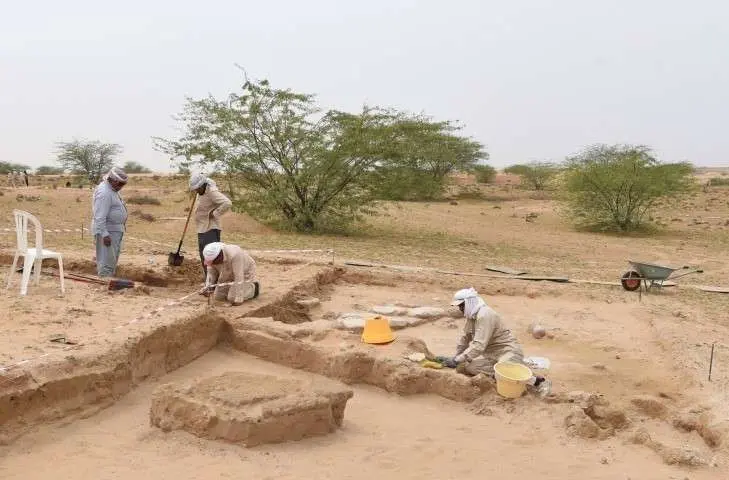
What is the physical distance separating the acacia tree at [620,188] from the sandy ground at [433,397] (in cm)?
750

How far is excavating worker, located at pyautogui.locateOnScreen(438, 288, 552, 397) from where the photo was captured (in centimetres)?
547

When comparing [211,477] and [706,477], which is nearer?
[211,477]

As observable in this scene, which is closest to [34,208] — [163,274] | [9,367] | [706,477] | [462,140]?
[163,274]

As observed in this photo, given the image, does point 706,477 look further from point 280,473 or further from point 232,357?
point 232,357

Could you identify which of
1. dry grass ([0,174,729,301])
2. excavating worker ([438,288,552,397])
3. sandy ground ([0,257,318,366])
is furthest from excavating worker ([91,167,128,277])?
excavating worker ([438,288,552,397])

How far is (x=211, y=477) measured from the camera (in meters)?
3.75

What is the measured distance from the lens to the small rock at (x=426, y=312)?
7.73 metres

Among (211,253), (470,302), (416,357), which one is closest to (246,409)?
(416,357)

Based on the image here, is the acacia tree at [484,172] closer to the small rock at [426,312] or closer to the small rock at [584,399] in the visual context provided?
the small rock at [426,312]

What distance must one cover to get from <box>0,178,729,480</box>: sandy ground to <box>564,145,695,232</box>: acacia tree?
750cm

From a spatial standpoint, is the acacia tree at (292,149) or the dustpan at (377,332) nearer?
the dustpan at (377,332)

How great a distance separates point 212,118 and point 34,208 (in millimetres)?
6625

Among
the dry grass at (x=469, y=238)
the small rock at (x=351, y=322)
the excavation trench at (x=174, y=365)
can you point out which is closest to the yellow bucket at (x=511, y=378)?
the excavation trench at (x=174, y=365)

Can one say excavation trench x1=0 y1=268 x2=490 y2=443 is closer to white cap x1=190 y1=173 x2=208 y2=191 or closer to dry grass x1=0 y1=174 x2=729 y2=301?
white cap x1=190 y1=173 x2=208 y2=191
